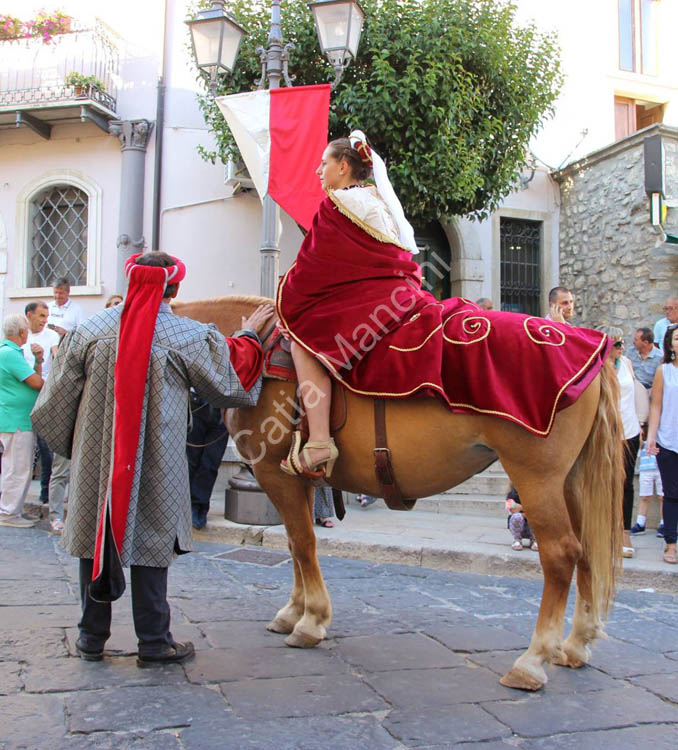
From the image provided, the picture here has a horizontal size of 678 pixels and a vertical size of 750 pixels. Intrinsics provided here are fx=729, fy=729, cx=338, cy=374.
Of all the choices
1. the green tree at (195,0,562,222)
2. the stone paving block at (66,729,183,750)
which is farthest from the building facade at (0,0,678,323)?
the stone paving block at (66,729,183,750)

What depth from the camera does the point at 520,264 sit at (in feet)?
46.6

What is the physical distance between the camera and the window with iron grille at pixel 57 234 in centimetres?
1309

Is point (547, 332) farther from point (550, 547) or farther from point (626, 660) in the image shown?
point (626, 660)

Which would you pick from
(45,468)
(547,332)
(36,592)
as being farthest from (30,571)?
(547,332)

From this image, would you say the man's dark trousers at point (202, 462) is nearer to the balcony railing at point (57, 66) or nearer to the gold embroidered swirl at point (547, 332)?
the gold embroidered swirl at point (547, 332)

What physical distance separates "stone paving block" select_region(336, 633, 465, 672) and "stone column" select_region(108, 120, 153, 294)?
388 inches

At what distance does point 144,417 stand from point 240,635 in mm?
1448

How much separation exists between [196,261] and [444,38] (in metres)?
5.37

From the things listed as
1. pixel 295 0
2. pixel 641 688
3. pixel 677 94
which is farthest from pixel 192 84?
pixel 641 688

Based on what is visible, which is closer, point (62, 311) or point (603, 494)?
point (603, 494)

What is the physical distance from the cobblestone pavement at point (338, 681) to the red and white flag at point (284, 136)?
12.9ft

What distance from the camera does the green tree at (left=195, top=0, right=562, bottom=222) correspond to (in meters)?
9.92

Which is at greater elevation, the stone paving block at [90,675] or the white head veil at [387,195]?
the white head veil at [387,195]

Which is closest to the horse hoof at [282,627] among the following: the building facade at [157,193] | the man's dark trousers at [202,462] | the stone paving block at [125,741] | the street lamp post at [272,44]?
the stone paving block at [125,741]
